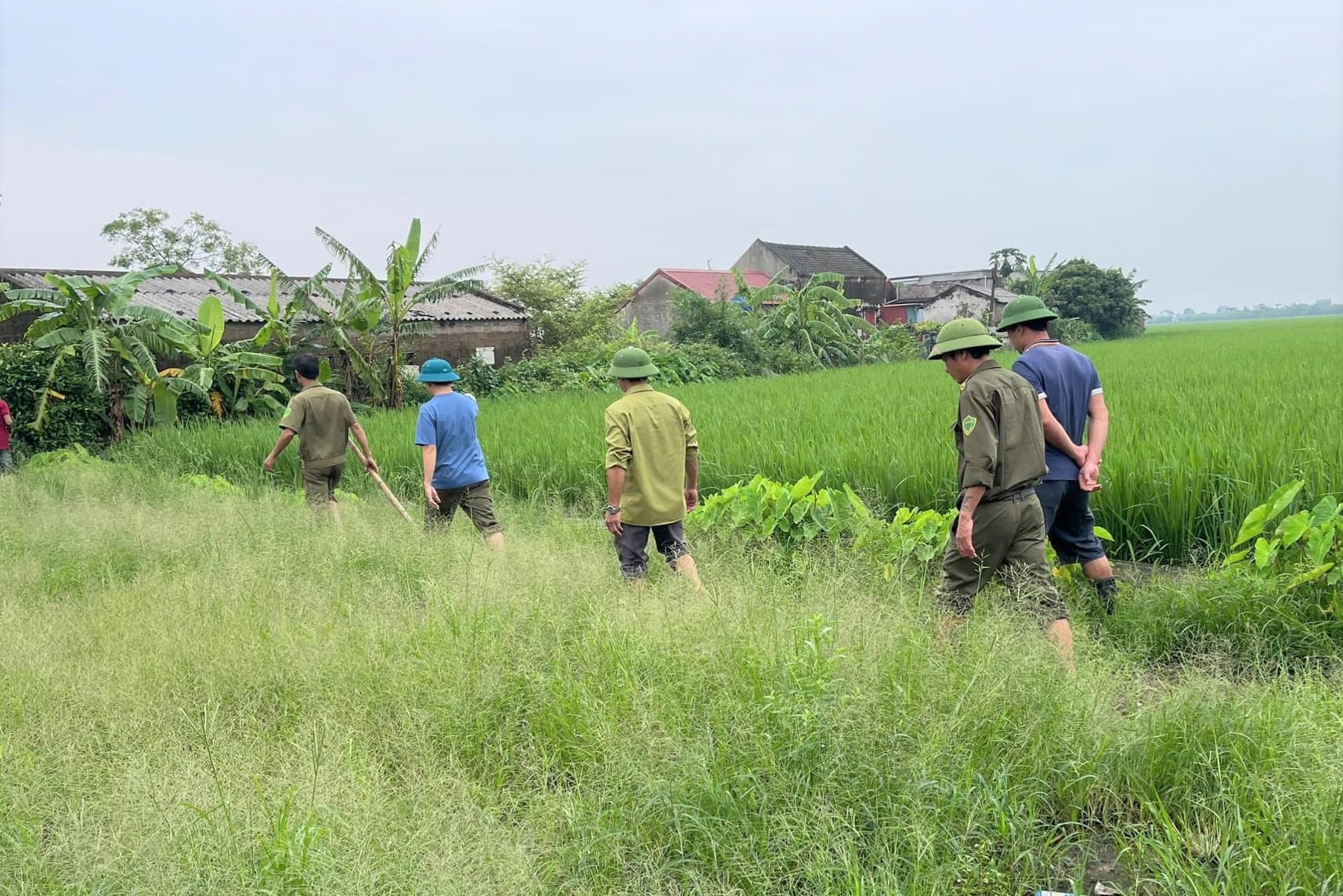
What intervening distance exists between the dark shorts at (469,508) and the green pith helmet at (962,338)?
3.36 meters

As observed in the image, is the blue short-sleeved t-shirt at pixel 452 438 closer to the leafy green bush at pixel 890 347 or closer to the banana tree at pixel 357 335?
the banana tree at pixel 357 335

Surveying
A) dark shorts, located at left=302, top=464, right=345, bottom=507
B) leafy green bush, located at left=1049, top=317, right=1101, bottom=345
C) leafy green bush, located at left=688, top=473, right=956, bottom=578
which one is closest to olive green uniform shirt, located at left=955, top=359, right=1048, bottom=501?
leafy green bush, located at left=688, top=473, right=956, bottom=578

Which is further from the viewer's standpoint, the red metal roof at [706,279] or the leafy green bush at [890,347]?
the red metal roof at [706,279]

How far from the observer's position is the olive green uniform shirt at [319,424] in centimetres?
670

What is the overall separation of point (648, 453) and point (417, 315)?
13.0m

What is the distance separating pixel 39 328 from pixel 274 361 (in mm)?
2923

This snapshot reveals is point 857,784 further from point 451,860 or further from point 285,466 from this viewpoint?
point 285,466

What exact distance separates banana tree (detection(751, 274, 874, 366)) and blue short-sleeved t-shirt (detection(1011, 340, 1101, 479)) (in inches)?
692

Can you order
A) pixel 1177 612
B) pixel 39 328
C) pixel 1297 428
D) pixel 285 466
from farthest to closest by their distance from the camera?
1. pixel 39 328
2. pixel 285 466
3. pixel 1297 428
4. pixel 1177 612

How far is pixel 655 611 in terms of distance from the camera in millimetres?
3742

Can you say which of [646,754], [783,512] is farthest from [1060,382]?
[646,754]

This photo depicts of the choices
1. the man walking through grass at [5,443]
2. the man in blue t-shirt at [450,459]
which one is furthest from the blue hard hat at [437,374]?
the man walking through grass at [5,443]

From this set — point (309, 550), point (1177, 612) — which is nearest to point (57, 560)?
point (309, 550)

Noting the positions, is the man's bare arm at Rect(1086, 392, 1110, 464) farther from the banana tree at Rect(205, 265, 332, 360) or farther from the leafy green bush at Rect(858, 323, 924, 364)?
the leafy green bush at Rect(858, 323, 924, 364)
